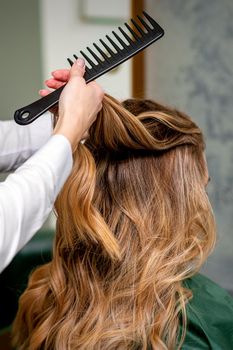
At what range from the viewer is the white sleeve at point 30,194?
0.65 metres

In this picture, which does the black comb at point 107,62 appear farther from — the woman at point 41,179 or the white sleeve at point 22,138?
the white sleeve at point 22,138

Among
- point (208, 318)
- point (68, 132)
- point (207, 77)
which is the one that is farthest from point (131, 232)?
point (207, 77)

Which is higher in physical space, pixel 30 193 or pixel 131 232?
pixel 30 193

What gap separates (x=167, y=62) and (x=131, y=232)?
1548mm

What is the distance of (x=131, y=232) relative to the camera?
3.21ft

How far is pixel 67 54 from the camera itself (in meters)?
1.74

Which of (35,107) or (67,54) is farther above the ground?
(67,54)

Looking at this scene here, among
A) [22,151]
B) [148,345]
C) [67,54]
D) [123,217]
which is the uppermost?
[67,54]

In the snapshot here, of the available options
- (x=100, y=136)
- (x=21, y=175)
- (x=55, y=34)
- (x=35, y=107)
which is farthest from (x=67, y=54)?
(x=21, y=175)

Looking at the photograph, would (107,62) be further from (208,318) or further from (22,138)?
(208,318)

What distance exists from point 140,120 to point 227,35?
1.40m

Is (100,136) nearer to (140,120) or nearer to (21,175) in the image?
(140,120)

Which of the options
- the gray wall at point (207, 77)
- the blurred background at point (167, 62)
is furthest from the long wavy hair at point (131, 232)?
the gray wall at point (207, 77)

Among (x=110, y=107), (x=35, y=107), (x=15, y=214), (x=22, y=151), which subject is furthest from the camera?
(x=22, y=151)
